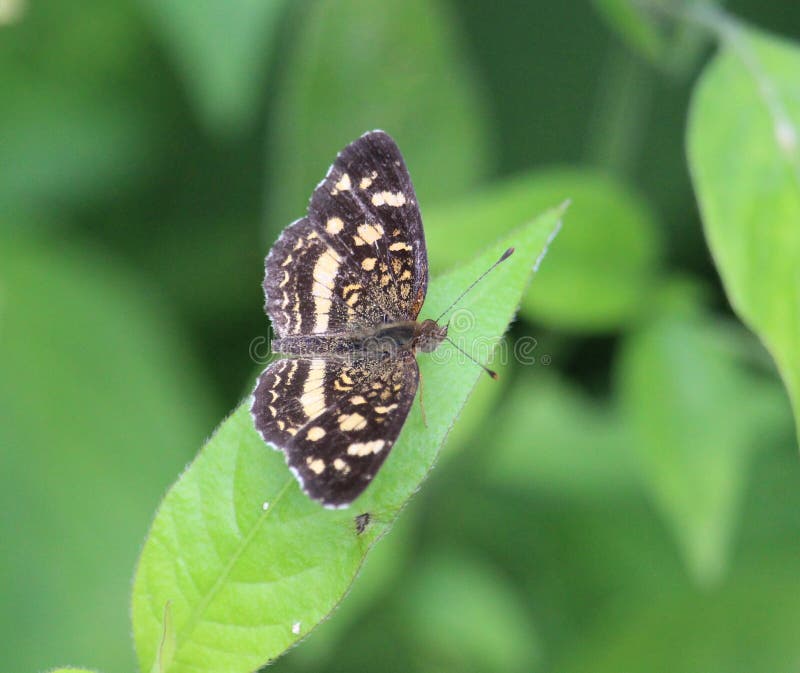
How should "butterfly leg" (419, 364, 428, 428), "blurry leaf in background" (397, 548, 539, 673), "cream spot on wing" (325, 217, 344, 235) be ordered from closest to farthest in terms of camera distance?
1. "butterfly leg" (419, 364, 428, 428)
2. "cream spot on wing" (325, 217, 344, 235)
3. "blurry leaf in background" (397, 548, 539, 673)

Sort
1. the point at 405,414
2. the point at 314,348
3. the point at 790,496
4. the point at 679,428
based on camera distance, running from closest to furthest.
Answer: the point at 405,414 → the point at 314,348 → the point at 679,428 → the point at 790,496

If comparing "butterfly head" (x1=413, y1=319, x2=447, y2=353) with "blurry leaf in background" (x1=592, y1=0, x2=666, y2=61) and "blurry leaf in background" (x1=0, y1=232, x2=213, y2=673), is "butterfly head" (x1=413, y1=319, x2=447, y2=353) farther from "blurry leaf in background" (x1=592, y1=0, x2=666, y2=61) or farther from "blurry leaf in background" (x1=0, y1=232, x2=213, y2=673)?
"blurry leaf in background" (x1=0, y1=232, x2=213, y2=673)

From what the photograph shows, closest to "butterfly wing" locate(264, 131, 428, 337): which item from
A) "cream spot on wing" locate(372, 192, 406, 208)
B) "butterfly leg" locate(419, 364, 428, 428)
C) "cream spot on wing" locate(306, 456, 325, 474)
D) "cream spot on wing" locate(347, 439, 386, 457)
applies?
"cream spot on wing" locate(372, 192, 406, 208)

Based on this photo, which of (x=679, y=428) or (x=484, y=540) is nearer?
(x=679, y=428)

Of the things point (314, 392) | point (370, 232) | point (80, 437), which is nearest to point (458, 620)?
point (314, 392)

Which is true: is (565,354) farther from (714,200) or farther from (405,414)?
(405,414)

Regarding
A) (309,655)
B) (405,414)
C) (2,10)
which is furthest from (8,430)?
(405,414)

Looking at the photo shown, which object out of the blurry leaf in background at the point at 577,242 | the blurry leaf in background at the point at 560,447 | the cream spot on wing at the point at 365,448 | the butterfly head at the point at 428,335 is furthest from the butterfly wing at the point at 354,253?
the blurry leaf in background at the point at 560,447
